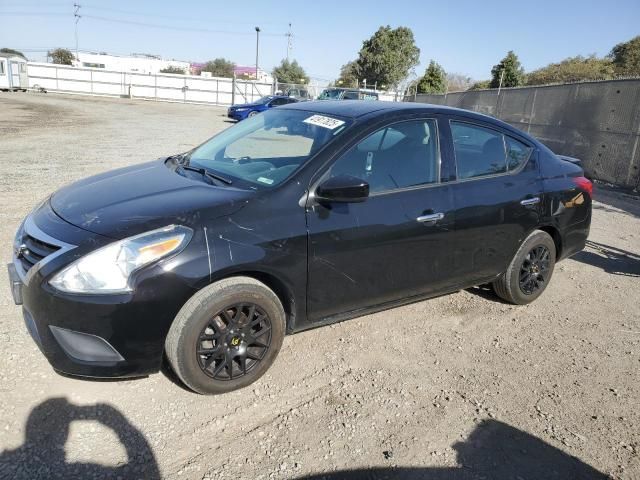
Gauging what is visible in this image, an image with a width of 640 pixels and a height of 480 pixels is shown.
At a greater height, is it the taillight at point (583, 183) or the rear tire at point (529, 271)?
the taillight at point (583, 183)

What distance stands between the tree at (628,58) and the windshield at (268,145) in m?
36.0

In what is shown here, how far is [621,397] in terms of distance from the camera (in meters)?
3.20

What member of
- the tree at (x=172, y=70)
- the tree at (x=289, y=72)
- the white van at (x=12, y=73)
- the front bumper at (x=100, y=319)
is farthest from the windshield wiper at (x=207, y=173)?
the tree at (x=172, y=70)

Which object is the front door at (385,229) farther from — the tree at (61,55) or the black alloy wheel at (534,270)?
the tree at (61,55)

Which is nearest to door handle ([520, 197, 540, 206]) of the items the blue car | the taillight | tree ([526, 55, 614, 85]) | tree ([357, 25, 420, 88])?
the taillight

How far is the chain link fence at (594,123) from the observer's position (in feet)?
35.3

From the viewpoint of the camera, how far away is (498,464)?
8.32 ft

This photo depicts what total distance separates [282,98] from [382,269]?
21924mm

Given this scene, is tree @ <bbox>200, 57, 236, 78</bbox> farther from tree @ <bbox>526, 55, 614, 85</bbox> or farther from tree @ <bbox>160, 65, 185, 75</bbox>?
tree @ <bbox>526, 55, 614, 85</bbox>

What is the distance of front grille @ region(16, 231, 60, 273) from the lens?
8.67 feet

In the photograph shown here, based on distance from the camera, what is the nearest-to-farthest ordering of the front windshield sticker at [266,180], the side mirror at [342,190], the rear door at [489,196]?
the side mirror at [342,190] < the front windshield sticker at [266,180] < the rear door at [489,196]

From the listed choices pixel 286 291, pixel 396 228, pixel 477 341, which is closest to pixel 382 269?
pixel 396 228

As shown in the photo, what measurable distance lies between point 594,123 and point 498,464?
11.7 m

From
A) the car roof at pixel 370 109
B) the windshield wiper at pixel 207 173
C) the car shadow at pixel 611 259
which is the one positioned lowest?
the car shadow at pixel 611 259
